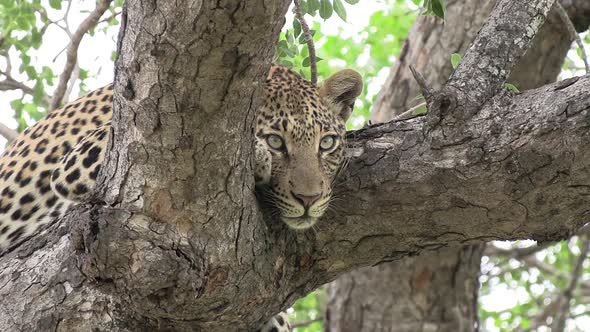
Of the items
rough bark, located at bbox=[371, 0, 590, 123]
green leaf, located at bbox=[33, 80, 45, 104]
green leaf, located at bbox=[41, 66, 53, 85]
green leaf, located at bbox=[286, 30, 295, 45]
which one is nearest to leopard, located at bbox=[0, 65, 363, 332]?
green leaf, located at bbox=[286, 30, 295, 45]

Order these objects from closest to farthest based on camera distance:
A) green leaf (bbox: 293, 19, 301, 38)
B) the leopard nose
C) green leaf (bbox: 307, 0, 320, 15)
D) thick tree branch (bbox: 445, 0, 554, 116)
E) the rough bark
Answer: thick tree branch (bbox: 445, 0, 554, 116) < the leopard nose < green leaf (bbox: 307, 0, 320, 15) < green leaf (bbox: 293, 19, 301, 38) < the rough bark

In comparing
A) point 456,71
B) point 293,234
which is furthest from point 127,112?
point 456,71

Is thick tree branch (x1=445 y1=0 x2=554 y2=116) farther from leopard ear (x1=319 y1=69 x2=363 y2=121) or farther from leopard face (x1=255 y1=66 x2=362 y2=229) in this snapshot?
leopard ear (x1=319 y1=69 x2=363 y2=121)

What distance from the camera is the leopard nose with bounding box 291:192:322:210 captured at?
5047 mm

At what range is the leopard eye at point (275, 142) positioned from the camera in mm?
5504

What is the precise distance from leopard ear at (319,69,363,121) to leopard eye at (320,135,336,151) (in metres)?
0.53

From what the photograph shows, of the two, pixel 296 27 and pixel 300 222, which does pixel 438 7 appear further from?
pixel 300 222

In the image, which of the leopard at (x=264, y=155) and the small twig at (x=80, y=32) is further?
the small twig at (x=80, y=32)

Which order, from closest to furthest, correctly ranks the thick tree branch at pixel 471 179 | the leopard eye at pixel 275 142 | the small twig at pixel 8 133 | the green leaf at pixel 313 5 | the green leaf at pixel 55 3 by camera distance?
the thick tree branch at pixel 471 179 < the green leaf at pixel 313 5 < the leopard eye at pixel 275 142 < the green leaf at pixel 55 3 < the small twig at pixel 8 133

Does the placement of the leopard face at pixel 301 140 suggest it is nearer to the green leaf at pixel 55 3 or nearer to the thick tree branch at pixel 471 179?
the thick tree branch at pixel 471 179

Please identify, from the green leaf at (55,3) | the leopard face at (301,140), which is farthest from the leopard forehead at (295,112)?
the green leaf at (55,3)

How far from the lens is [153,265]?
13.8 feet

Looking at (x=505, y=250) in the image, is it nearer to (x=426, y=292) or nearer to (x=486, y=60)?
(x=426, y=292)

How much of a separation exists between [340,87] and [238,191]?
216 cm
